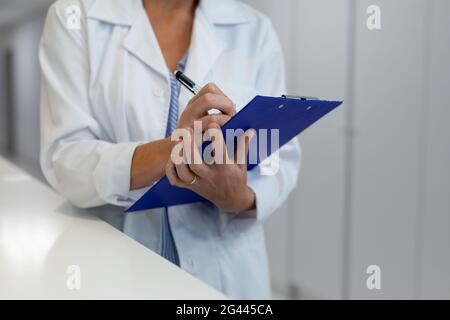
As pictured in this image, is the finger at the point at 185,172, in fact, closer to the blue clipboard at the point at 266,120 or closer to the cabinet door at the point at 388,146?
the blue clipboard at the point at 266,120

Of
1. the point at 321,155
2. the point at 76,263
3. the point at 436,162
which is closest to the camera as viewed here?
the point at 76,263

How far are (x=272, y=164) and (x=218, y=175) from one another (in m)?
0.22

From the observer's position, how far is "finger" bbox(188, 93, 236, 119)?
2.15ft

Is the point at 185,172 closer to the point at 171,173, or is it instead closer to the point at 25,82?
the point at 171,173

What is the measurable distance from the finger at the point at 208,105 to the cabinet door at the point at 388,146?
86 cm

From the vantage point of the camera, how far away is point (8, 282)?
500 mm

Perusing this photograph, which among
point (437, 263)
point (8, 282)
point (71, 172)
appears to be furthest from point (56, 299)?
point (437, 263)

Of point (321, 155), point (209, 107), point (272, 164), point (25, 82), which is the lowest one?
point (321, 155)

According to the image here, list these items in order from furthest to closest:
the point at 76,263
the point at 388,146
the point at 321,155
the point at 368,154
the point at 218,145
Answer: the point at 321,155
the point at 368,154
the point at 388,146
the point at 218,145
the point at 76,263

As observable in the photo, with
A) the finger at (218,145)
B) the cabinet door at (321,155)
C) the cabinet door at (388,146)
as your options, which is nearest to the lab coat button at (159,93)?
the finger at (218,145)

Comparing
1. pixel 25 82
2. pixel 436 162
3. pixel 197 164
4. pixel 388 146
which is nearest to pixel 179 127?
pixel 197 164

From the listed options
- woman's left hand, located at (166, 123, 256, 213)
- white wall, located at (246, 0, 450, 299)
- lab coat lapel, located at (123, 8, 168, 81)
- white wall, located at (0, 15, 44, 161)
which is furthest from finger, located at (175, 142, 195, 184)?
white wall, located at (0, 15, 44, 161)

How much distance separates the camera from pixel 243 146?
697 millimetres

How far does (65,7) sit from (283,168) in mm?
482
